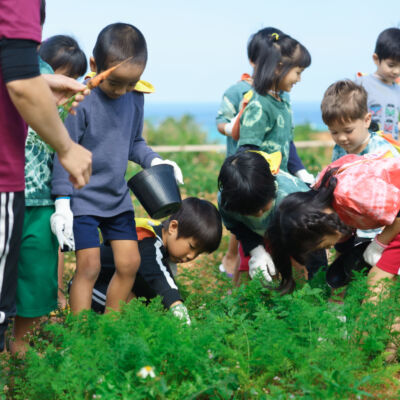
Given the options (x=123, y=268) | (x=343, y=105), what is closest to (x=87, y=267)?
(x=123, y=268)

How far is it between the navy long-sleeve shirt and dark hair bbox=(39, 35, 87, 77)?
839 mm

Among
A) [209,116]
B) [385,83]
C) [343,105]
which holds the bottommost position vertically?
[209,116]

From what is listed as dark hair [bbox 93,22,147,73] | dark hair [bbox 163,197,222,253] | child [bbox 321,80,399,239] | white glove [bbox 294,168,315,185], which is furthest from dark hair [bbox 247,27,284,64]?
dark hair [bbox 93,22,147,73]

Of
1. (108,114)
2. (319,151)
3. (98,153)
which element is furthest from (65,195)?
(319,151)

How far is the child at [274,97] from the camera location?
3.68 m

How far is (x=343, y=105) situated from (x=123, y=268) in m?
1.71

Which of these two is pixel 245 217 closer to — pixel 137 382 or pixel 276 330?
pixel 276 330

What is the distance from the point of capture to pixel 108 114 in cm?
292

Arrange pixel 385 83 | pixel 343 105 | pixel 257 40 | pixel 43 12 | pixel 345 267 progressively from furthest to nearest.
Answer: pixel 385 83 < pixel 257 40 < pixel 343 105 < pixel 345 267 < pixel 43 12

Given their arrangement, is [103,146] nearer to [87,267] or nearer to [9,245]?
[87,267]

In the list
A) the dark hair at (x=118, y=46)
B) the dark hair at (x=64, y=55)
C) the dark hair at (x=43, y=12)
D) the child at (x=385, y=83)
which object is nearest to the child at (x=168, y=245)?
the dark hair at (x=118, y=46)

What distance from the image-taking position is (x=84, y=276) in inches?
113

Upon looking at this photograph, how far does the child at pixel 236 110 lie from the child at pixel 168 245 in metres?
0.69

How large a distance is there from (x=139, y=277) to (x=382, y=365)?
1.41m
